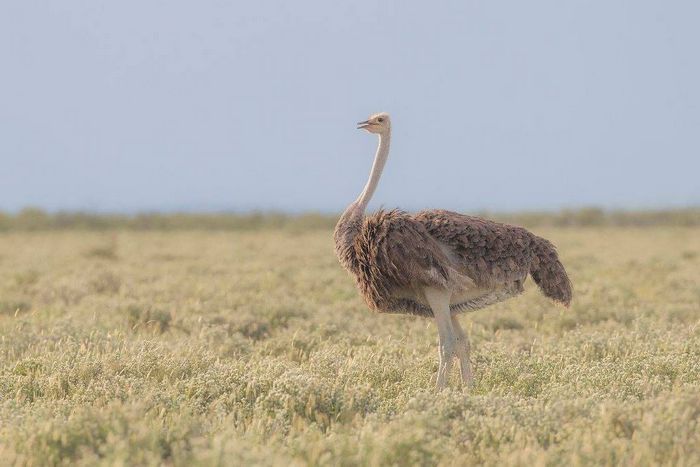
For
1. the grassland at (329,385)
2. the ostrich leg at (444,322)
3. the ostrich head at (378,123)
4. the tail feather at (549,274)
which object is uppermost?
the ostrich head at (378,123)

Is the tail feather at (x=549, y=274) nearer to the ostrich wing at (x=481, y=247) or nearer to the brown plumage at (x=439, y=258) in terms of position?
the brown plumage at (x=439, y=258)

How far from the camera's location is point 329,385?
5.73 metres

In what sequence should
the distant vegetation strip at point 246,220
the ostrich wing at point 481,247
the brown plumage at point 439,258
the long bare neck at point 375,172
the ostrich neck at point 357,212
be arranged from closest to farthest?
the brown plumage at point 439,258, the ostrich wing at point 481,247, the ostrich neck at point 357,212, the long bare neck at point 375,172, the distant vegetation strip at point 246,220

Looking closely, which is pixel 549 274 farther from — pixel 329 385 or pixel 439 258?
pixel 329 385

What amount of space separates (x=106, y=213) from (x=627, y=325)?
4754cm

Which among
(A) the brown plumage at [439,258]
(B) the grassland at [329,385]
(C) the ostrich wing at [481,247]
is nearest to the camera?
(B) the grassland at [329,385]

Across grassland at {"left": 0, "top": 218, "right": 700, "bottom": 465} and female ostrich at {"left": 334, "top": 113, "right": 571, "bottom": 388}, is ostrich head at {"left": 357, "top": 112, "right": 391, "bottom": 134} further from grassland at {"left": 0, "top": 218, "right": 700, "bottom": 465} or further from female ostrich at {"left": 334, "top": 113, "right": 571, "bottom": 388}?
grassland at {"left": 0, "top": 218, "right": 700, "bottom": 465}

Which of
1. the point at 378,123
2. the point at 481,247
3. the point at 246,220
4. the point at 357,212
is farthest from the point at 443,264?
the point at 246,220

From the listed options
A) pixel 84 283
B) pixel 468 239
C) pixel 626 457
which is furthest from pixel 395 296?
pixel 84 283

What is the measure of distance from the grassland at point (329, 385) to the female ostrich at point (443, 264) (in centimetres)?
54

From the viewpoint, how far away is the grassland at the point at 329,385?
4285 mm

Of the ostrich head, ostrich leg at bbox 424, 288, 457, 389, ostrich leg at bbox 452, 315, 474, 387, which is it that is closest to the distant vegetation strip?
the ostrich head

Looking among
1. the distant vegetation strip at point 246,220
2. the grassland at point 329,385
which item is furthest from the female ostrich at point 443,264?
the distant vegetation strip at point 246,220

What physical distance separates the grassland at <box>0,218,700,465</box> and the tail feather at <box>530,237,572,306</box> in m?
0.56
